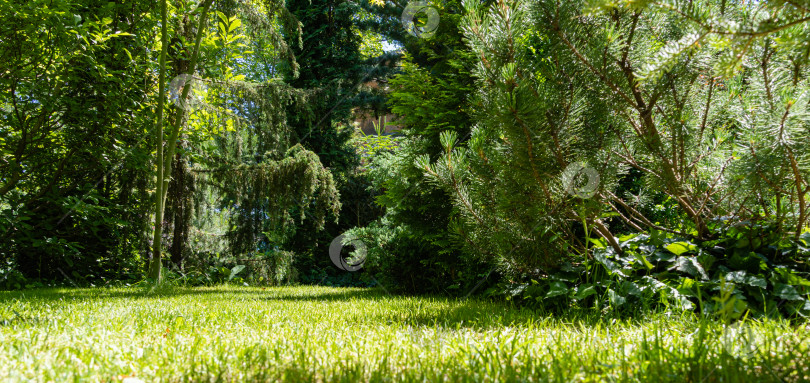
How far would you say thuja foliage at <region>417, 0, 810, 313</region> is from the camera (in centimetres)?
234

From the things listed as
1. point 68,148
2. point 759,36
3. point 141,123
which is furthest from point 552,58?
point 68,148

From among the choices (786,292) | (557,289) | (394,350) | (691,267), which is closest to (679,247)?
(691,267)

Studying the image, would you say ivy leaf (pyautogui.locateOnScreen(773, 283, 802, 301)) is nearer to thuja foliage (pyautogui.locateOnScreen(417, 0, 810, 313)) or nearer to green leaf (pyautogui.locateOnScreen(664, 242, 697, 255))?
thuja foliage (pyautogui.locateOnScreen(417, 0, 810, 313))

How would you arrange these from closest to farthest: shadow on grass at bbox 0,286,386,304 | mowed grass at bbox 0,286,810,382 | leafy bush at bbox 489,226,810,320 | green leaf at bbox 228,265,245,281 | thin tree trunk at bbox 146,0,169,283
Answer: mowed grass at bbox 0,286,810,382 < leafy bush at bbox 489,226,810,320 < shadow on grass at bbox 0,286,386,304 < thin tree trunk at bbox 146,0,169,283 < green leaf at bbox 228,265,245,281

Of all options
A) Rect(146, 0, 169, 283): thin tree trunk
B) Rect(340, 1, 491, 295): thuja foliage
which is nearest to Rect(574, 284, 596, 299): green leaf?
Rect(340, 1, 491, 295): thuja foliage

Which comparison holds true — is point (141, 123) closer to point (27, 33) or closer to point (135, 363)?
point (27, 33)

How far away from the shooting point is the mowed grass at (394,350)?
1.51 meters

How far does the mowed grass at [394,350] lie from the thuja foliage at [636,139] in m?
0.60

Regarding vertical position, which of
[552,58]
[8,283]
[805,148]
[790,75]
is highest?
[552,58]

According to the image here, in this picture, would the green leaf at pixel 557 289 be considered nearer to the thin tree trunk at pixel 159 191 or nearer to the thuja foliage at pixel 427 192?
the thuja foliage at pixel 427 192

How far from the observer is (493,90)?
255cm

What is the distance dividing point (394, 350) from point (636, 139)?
196cm

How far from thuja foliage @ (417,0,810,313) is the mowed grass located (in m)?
0.60

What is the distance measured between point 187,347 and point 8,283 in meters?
5.93
